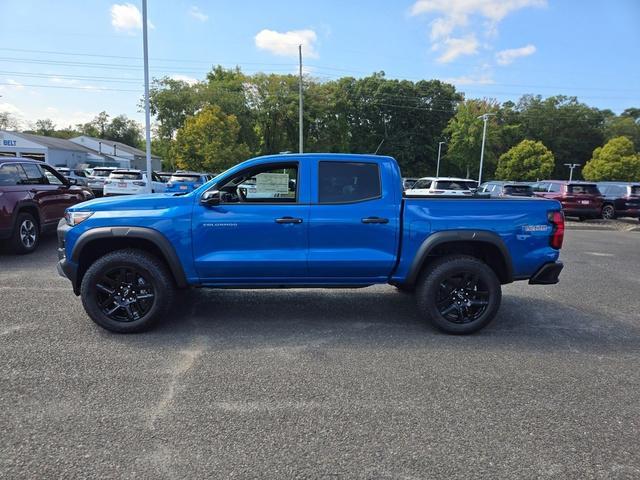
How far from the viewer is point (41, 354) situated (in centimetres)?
395

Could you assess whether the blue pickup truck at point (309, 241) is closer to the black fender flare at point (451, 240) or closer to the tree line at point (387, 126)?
the black fender flare at point (451, 240)

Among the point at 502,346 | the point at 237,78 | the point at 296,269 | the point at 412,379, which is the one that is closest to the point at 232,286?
the point at 296,269

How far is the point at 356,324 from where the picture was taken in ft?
16.1

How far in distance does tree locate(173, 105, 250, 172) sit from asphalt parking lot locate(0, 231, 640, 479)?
33.0 metres

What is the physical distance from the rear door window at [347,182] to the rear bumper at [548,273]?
189cm

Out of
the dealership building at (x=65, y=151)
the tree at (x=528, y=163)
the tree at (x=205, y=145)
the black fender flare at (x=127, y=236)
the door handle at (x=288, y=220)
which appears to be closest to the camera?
Result: the black fender flare at (x=127, y=236)

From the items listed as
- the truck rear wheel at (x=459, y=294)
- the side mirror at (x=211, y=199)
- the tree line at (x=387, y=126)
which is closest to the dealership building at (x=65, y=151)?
the tree line at (x=387, y=126)

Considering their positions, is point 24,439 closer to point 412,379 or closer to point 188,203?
point 188,203

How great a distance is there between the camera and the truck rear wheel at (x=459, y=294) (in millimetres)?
4562

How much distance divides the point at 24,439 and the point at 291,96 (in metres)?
52.0

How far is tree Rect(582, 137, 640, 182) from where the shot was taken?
50.1m

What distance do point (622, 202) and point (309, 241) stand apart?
61.8ft

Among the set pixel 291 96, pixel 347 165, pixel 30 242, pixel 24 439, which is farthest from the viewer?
pixel 291 96

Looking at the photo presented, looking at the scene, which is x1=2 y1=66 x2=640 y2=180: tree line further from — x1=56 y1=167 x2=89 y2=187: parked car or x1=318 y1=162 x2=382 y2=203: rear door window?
x1=318 y1=162 x2=382 y2=203: rear door window
